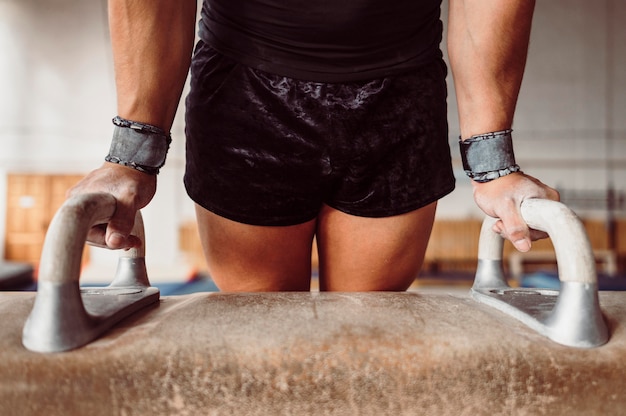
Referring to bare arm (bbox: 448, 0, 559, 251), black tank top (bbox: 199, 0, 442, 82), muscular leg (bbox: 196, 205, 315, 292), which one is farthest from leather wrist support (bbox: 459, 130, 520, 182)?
muscular leg (bbox: 196, 205, 315, 292)

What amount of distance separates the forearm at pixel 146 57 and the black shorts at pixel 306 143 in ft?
→ 0.51

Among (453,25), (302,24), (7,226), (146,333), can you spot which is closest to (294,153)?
(302,24)

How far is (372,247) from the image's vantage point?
Answer: 1.22 m

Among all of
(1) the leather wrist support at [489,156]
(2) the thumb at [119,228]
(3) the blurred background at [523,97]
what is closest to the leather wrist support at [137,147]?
(2) the thumb at [119,228]

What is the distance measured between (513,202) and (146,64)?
2.26 ft

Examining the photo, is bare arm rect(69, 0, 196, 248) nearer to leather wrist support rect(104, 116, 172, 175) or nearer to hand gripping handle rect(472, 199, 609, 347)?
leather wrist support rect(104, 116, 172, 175)

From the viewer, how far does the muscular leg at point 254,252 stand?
1.19 m

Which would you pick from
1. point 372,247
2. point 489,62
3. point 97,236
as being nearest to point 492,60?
point 489,62

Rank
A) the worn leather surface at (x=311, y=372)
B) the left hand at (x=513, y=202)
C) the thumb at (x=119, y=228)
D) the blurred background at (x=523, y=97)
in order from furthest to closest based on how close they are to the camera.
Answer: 1. the blurred background at (x=523, y=97)
2. the left hand at (x=513, y=202)
3. the thumb at (x=119, y=228)
4. the worn leather surface at (x=311, y=372)

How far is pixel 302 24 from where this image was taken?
1.09m

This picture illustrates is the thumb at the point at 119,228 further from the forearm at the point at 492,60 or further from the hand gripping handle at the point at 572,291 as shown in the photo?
the forearm at the point at 492,60

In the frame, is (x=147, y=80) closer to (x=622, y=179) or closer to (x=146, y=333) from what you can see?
(x=146, y=333)

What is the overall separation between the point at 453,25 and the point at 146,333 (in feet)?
3.20

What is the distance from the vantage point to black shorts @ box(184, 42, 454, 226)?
1.11 meters
